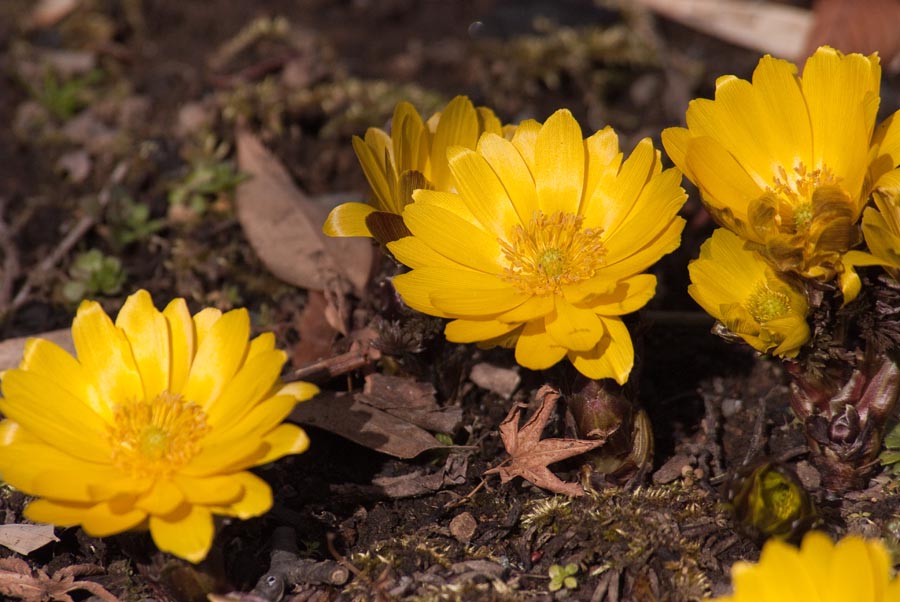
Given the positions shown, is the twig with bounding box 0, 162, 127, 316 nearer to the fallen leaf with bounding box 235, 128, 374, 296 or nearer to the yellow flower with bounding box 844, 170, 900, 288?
the fallen leaf with bounding box 235, 128, 374, 296

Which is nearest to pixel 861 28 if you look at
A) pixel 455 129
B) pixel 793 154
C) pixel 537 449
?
pixel 793 154

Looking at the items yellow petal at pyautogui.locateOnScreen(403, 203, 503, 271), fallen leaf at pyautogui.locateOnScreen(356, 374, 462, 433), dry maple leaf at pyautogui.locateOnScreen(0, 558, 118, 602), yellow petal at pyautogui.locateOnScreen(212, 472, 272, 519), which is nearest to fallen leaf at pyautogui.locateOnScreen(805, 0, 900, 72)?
yellow petal at pyautogui.locateOnScreen(403, 203, 503, 271)

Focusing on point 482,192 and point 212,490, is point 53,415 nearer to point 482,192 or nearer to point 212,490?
point 212,490

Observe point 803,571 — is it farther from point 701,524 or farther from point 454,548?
point 454,548

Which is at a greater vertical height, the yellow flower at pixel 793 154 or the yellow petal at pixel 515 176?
the yellow flower at pixel 793 154

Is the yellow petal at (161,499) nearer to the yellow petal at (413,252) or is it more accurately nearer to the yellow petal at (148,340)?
the yellow petal at (148,340)

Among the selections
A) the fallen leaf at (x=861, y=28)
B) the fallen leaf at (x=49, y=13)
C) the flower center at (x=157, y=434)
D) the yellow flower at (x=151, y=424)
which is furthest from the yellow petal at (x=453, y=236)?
the fallen leaf at (x=49, y=13)
